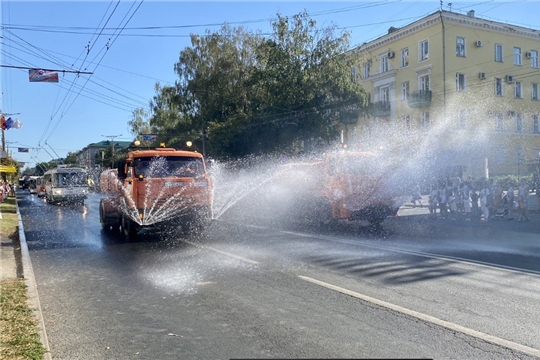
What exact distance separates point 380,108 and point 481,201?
85.2ft

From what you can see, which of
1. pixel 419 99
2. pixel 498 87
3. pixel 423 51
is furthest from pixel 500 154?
pixel 423 51

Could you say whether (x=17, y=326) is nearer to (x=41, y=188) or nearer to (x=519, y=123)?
(x=519, y=123)

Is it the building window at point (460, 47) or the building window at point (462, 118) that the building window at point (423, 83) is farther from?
the building window at point (462, 118)

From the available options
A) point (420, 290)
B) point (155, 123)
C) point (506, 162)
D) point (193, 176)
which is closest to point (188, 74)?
point (155, 123)

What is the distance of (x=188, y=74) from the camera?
42.5 meters

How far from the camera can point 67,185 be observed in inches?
1396

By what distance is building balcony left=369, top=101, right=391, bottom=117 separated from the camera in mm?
42562

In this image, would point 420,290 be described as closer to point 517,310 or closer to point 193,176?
point 517,310

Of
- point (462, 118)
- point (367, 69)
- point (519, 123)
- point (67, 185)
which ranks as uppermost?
point (367, 69)

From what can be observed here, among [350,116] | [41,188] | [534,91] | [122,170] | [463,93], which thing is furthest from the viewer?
[41,188]

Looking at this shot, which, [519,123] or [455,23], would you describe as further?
[519,123]

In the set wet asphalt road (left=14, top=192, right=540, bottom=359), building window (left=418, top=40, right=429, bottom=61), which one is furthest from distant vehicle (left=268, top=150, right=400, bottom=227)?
building window (left=418, top=40, right=429, bottom=61)

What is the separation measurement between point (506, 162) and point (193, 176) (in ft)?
110

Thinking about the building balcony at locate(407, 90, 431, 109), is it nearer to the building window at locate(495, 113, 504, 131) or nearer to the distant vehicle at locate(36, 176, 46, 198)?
the building window at locate(495, 113, 504, 131)
